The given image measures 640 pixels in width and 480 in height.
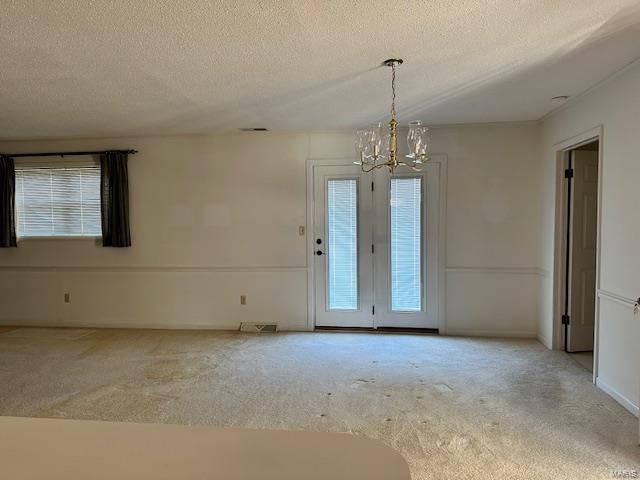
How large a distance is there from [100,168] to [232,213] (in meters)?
1.78

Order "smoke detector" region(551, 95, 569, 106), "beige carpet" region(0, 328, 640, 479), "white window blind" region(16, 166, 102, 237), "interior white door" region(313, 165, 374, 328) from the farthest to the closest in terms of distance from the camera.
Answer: "white window blind" region(16, 166, 102, 237)
"interior white door" region(313, 165, 374, 328)
"smoke detector" region(551, 95, 569, 106)
"beige carpet" region(0, 328, 640, 479)

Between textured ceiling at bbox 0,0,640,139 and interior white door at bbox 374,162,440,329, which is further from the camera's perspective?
interior white door at bbox 374,162,440,329

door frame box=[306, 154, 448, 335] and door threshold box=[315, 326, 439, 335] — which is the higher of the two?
door frame box=[306, 154, 448, 335]

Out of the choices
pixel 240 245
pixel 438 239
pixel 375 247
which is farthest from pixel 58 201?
pixel 438 239

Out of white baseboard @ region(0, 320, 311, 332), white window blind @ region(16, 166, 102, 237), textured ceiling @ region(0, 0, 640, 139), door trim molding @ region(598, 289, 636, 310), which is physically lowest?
white baseboard @ region(0, 320, 311, 332)

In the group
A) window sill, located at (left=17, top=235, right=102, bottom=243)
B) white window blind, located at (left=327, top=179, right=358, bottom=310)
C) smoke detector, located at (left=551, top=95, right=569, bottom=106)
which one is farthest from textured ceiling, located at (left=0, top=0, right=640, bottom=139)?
window sill, located at (left=17, top=235, right=102, bottom=243)

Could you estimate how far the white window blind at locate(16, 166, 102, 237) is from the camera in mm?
4875

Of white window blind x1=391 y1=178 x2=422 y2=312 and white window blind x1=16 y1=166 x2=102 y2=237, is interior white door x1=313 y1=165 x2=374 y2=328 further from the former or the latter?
white window blind x1=16 y1=166 x2=102 y2=237

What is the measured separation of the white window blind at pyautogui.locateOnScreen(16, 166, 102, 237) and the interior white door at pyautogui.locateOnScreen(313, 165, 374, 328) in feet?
9.38

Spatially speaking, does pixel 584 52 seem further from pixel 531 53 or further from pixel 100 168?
pixel 100 168

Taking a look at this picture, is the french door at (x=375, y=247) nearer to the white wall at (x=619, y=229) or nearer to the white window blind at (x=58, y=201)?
the white wall at (x=619, y=229)

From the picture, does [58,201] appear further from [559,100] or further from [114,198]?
[559,100]

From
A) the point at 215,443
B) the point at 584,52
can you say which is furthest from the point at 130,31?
the point at 584,52

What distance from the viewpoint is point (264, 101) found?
3.40m
